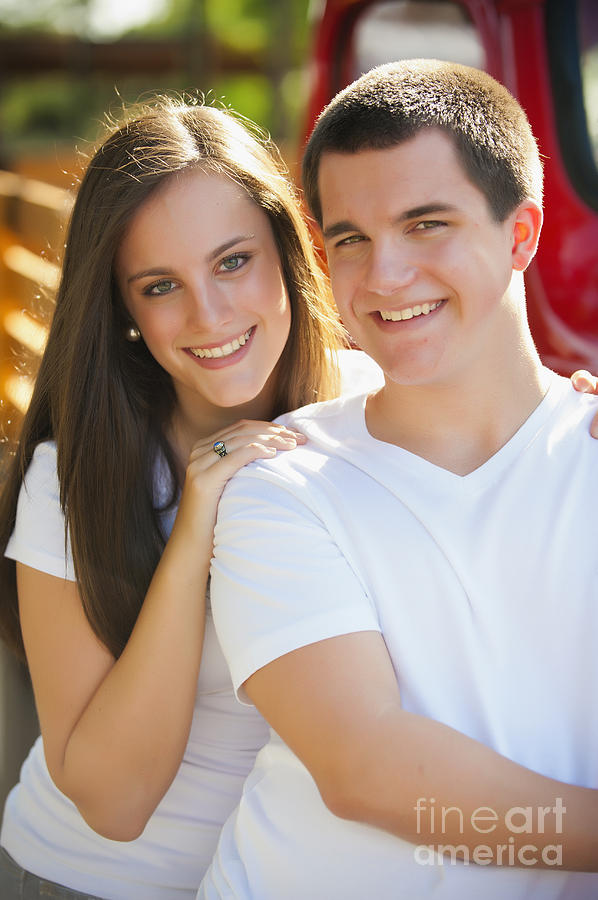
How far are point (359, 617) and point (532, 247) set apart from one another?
72 centimetres

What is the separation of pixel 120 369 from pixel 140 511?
0.35 m

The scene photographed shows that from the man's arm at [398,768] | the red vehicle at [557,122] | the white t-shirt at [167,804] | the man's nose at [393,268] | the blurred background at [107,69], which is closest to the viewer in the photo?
the man's arm at [398,768]

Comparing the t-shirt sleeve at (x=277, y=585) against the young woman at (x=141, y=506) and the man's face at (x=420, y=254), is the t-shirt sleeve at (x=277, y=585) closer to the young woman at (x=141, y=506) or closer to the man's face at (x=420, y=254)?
the young woman at (x=141, y=506)

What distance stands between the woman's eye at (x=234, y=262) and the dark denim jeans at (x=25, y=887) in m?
1.31

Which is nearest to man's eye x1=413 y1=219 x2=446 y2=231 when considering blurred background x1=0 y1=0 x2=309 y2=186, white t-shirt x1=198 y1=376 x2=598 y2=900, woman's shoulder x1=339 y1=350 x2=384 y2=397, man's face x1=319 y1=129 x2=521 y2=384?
man's face x1=319 y1=129 x2=521 y2=384

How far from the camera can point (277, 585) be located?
1671mm

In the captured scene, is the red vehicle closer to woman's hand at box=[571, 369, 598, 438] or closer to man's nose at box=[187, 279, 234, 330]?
woman's hand at box=[571, 369, 598, 438]

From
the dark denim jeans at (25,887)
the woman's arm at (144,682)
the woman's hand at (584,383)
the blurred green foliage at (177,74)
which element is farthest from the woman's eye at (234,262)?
the blurred green foliage at (177,74)

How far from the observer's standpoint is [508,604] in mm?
1662

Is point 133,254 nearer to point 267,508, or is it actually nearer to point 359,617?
point 267,508

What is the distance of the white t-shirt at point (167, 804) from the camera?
2111mm

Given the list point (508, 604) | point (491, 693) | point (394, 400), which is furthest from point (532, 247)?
point (491, 693)

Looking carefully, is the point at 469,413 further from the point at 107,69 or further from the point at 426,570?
the point at 107,69

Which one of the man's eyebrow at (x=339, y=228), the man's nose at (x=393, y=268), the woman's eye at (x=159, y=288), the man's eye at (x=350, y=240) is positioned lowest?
the woman's eye at (x=159, y=288)
